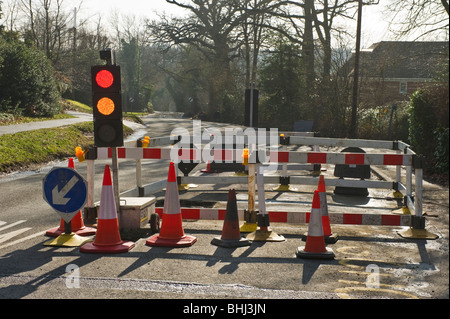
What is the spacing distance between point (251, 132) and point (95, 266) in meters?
9.01

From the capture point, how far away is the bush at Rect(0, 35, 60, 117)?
90.0 ft

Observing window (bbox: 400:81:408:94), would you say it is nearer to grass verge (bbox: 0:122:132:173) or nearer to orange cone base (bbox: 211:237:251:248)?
grass verge (bbox: 0:122:132:173)

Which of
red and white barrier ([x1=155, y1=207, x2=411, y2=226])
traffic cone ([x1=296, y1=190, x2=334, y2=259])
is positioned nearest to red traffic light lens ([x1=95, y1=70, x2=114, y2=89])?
red and white barrier ([x1=155, y1=207, x2=411, y2=226])

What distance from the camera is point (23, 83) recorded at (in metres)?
28.7

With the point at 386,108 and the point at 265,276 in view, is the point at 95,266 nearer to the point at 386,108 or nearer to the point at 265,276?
the point at 265,276

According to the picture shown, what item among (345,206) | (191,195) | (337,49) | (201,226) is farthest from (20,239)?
(337,49)

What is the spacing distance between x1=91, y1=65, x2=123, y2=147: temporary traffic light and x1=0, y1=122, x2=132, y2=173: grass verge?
32.5 ft

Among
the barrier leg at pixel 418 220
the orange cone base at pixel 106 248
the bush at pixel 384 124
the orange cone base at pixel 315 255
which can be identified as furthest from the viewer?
the bush at pixel 384 124

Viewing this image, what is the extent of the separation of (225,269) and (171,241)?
4.14 ft

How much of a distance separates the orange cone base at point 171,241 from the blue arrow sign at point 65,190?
102 centimetres

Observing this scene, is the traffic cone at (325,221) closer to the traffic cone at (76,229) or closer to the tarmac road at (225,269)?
the tarmac road at (225,269)

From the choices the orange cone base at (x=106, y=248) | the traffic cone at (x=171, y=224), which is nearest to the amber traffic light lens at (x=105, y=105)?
the traffic cone at (x=171, y=224)

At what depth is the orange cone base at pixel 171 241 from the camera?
271 inches

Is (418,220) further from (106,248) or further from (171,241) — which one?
(106,248)
